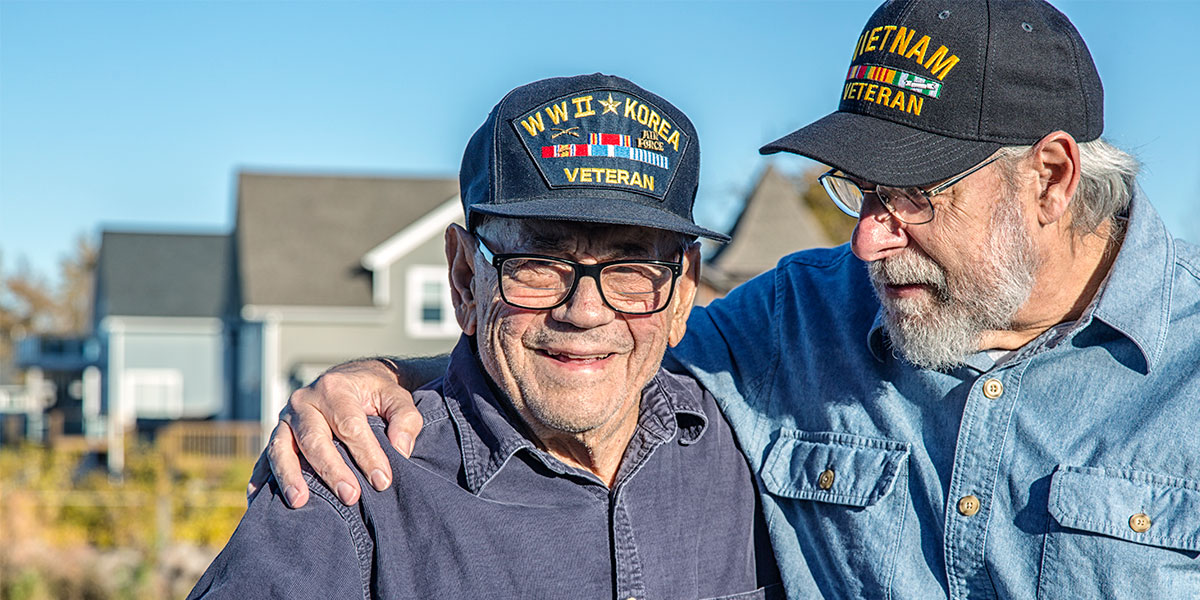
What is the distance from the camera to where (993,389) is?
2.81m

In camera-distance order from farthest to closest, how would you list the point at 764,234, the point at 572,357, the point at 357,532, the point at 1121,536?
1. the point at 764,234
2. the point at 572,357
3. the point at 1121,536
4. the point at 357,532

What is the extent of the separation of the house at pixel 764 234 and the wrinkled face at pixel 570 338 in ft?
39.5

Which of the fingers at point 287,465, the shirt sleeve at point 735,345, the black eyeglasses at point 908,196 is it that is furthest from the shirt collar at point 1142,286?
the fingers at point 287,465

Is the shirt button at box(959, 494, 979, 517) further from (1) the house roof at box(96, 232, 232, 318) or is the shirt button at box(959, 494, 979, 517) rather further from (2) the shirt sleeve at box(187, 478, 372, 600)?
(1) the house roof at box(96, 232, 232, 318)

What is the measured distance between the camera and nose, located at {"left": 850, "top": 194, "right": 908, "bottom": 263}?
2.88 metres

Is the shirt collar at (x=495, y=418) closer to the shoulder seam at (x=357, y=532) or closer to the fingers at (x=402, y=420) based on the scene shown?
the fingers at (x=402, y=420)

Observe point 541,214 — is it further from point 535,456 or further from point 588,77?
point 535,456

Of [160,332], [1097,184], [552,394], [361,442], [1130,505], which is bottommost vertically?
[160,332]

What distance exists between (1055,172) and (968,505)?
87 cm

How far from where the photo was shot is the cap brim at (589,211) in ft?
8.27

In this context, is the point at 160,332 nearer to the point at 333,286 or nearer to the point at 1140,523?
the point at 333,286

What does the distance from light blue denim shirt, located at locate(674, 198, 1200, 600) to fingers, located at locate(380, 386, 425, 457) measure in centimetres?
91

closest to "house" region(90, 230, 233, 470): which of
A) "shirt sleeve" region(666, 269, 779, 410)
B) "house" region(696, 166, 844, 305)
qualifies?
"house" region(696, 166, 844, 305)

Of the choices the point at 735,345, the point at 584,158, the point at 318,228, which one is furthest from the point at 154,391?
the point at 584,158
